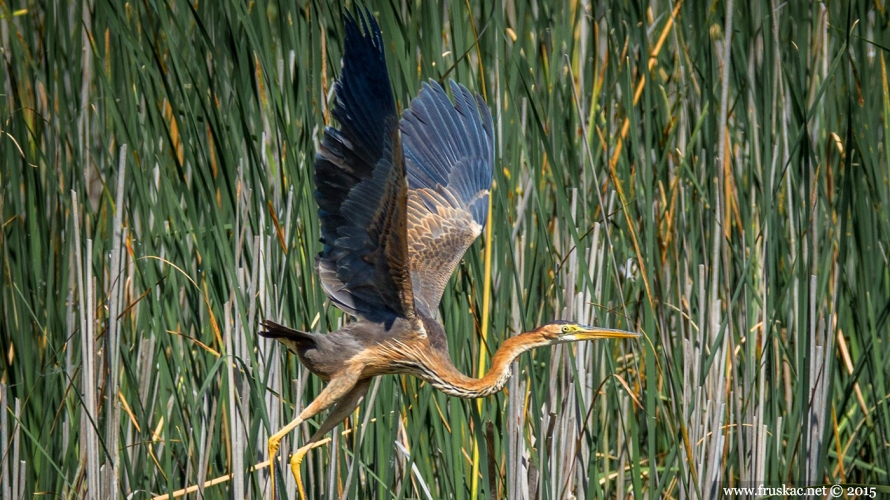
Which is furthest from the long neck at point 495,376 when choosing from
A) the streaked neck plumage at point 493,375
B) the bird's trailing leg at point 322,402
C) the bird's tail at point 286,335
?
the bird's tail at point 286,335

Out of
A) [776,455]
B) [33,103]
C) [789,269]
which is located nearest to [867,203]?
[789,269]

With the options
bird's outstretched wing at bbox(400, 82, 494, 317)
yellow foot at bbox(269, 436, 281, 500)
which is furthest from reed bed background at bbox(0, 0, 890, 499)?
bird's outstretched wing at bbox(400, 82, 494, 317)

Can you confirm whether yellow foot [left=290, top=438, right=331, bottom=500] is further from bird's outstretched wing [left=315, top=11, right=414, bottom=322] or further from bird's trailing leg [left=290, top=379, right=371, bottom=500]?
bird's outstretched wing [left=315, top=11, right=414, bottom=322]

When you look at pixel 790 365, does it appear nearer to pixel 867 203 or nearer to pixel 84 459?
pixel 867 203

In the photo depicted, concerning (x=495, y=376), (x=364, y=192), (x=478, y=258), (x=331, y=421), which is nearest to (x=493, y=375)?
(x=495, y=376)

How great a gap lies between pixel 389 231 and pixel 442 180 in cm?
84

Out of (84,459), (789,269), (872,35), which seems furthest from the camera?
(872,35)

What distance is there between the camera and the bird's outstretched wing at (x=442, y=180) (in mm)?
3254

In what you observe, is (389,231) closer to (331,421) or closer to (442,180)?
(331,421)

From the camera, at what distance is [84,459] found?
270cm

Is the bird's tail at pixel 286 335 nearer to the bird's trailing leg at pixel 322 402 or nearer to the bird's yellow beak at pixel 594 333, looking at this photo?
the bird's trailing leg at pixel 322 402

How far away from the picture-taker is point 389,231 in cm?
276

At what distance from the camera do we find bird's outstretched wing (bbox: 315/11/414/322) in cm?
249

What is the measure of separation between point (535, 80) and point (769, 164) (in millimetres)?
776
